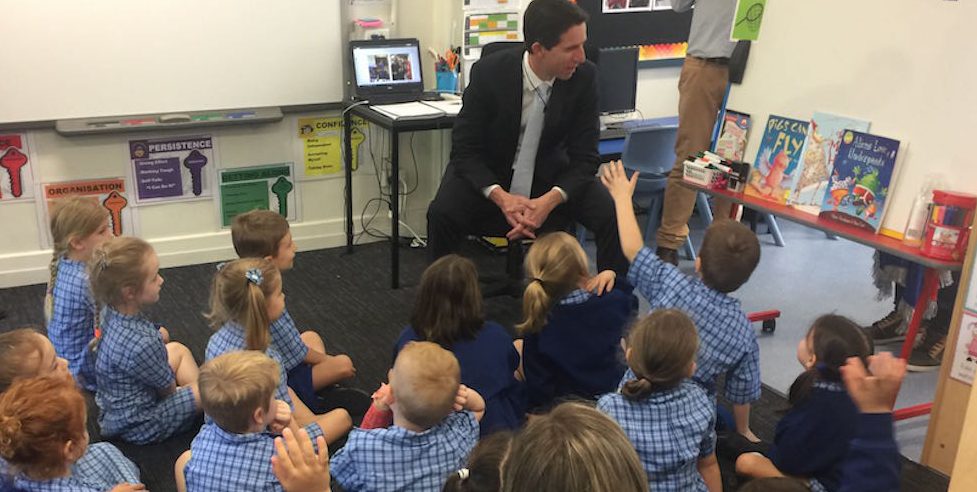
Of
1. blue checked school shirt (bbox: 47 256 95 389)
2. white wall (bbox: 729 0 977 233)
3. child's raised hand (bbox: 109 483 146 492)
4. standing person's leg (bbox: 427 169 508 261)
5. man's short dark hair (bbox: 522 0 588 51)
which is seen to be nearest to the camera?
child's raised hand (bbox: 109 483 146 492)

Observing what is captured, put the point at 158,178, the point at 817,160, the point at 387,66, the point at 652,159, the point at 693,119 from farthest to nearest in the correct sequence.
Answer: the point at 652,159 → the point at 387,66 → the point at 158,178 → the point at 693,119 → the point at 817,160

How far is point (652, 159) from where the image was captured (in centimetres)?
441

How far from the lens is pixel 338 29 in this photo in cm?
397

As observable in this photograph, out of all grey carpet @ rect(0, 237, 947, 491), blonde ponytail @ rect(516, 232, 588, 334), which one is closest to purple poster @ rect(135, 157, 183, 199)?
grey carpet @ rect(0, 237, 947, 491)

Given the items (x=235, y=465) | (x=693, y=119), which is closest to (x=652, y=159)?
(x=693, y=119)

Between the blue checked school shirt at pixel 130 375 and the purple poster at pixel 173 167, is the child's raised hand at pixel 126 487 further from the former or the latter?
the purple poster at pixel 173 167

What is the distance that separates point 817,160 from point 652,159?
1.55 m

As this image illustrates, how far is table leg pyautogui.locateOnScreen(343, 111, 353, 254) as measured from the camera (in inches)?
158

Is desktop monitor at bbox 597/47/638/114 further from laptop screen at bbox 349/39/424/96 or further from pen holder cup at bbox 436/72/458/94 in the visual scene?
laptop screen at bbox 349/39/424/96

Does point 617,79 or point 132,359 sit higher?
point 617,79

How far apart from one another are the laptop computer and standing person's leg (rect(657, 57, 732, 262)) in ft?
3.96

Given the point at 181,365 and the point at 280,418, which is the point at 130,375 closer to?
the point at 181,365

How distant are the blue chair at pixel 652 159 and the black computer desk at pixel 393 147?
0.09 m

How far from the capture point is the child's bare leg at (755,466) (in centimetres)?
232
